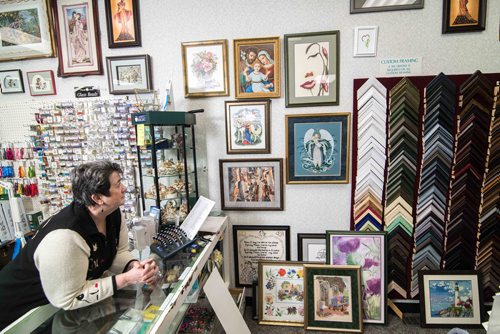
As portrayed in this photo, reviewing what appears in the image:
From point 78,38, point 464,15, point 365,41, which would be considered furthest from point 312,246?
point 78,38

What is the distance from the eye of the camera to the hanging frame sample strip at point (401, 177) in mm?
1890

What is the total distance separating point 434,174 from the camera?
192cm

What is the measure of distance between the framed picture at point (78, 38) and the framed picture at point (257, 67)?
1119mm

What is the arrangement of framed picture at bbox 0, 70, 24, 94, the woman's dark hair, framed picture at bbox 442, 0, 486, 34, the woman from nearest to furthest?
1. the woman
2. the woman's dark hair
3. framed picture at bbox 442, 0, 486, 34
4. framed picture at bbox 0, 70, 24, 94

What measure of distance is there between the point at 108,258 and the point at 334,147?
5.37ft

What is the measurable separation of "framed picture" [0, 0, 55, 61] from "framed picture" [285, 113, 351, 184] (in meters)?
2.06

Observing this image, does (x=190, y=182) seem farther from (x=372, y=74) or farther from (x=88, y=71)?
(x=372, y=74)

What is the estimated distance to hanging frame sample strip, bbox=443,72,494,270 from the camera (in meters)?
1.82

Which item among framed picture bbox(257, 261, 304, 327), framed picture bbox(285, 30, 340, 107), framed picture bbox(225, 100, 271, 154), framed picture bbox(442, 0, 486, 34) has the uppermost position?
framed picture bbox(442, 0, 486, 34)

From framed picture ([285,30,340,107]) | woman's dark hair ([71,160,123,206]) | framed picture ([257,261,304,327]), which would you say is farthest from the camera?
framed picture ([257,261,304,327])

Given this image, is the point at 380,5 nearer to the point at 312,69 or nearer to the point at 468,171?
the point at 312,69

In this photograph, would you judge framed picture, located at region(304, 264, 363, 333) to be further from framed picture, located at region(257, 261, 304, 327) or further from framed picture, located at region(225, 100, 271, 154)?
framed picture, located at region(225, 100, 271, 154)

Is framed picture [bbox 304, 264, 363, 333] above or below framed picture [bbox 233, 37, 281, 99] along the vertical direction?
below

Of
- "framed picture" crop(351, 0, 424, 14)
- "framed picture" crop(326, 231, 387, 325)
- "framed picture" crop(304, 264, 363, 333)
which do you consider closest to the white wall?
"framed picture" crop(351, 0, 424, 14)
